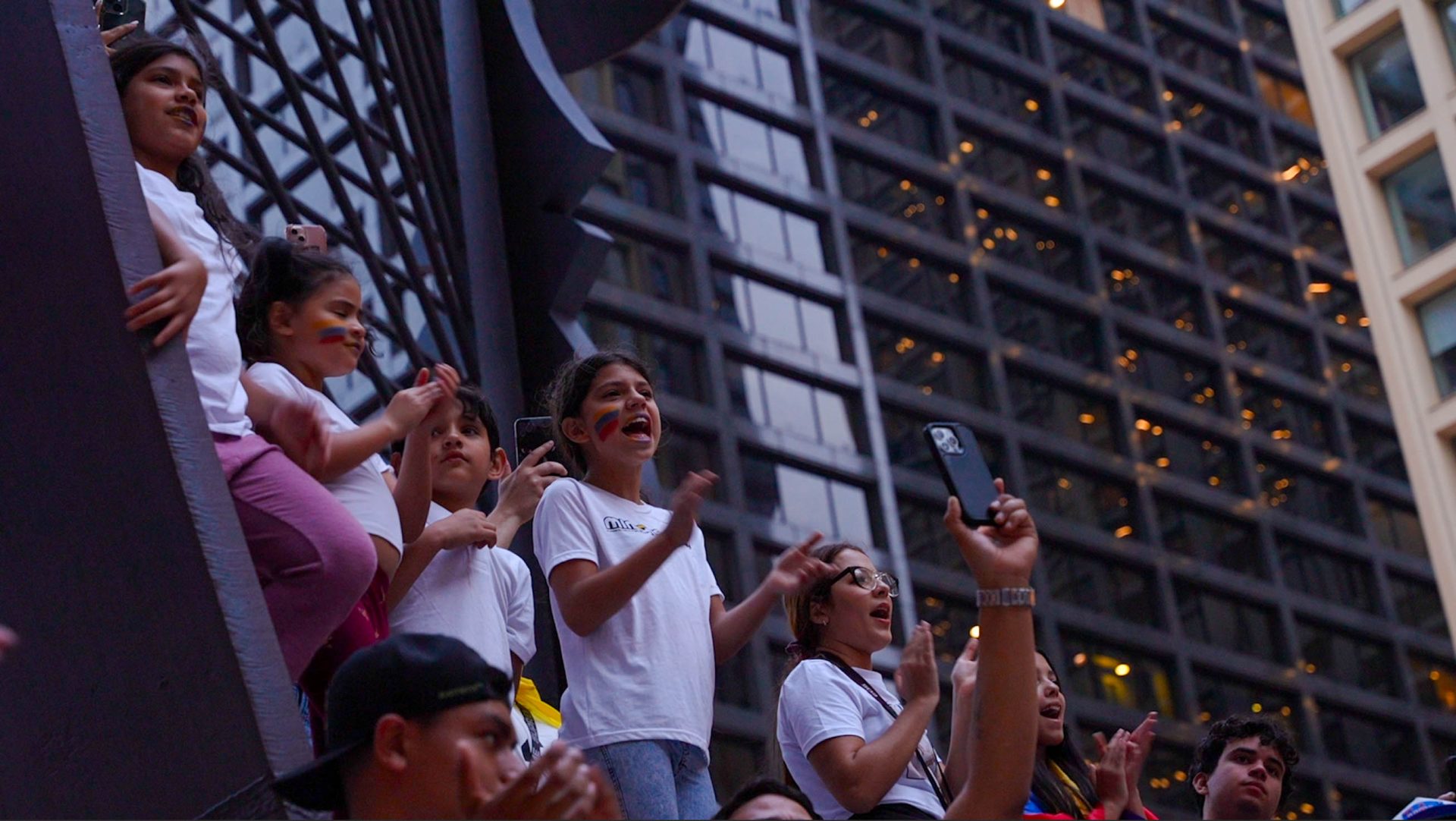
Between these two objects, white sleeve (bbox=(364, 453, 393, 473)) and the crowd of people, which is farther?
white sleeve (bbox=(364, 453, 393, 473))

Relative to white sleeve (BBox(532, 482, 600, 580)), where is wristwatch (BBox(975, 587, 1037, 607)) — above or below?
below

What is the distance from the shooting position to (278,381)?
4879 millimetres

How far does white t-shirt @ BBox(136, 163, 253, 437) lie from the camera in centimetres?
452

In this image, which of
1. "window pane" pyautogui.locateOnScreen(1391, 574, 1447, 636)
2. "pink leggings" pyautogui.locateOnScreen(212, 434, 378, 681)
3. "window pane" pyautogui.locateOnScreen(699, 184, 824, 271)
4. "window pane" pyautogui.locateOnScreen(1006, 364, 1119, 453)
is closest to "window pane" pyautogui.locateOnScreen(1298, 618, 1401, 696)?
"window pane" pyautogui.locateOnScreen(1391, 574, 1447, 636)

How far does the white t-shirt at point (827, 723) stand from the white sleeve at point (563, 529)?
64 centimetres

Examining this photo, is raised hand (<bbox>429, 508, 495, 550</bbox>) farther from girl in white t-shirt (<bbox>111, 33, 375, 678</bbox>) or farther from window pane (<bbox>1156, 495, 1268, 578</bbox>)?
window pane (<bbox>1156, 495, 1268, 578</bbox>)

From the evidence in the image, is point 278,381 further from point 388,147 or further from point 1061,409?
point 1061,409

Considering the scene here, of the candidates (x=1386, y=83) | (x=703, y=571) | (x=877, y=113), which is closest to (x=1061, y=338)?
(x=877, y=113)

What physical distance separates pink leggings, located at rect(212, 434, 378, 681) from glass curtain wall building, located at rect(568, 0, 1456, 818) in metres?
41.1

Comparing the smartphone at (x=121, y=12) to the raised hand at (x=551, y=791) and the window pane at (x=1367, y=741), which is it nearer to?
the raised hand at (x=551, y=791)

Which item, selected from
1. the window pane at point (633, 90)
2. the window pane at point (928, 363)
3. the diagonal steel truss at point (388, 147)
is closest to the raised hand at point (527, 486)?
the diagonal steel truss at point (388, 147)

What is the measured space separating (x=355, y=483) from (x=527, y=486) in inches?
44.3

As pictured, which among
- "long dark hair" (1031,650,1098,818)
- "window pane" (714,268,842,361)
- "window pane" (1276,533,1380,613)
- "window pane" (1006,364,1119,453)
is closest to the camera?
"long dark hair" (1031,650,1098,818)

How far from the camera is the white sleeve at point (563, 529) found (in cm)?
526
